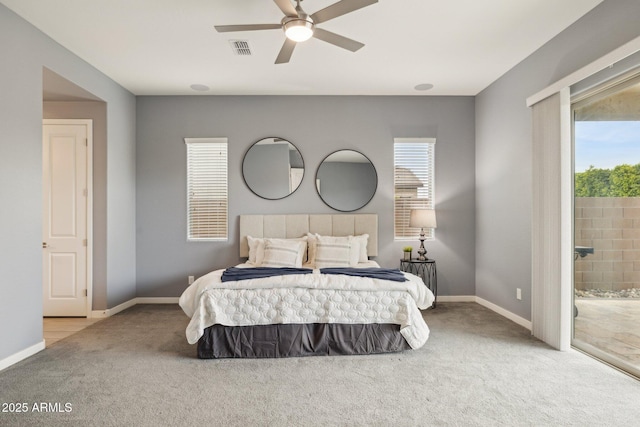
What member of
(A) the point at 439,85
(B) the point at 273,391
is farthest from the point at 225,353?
(A) the point at 439,85

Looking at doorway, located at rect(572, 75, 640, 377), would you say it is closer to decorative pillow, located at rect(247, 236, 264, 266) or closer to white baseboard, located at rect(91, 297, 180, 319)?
decorative pillow, located at rect(247, 236, 264, 266)

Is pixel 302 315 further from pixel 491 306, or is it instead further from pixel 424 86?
pixel 424 86

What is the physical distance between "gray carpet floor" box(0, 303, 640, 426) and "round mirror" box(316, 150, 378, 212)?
2.31m

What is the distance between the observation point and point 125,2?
9.46ft

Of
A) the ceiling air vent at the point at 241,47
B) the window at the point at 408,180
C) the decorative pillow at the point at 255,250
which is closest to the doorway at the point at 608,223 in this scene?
the window at the point at 408,180

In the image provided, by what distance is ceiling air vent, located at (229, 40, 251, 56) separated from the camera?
139 inches

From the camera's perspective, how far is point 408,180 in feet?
17.1

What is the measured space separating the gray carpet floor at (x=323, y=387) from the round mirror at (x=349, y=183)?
7.57 ft

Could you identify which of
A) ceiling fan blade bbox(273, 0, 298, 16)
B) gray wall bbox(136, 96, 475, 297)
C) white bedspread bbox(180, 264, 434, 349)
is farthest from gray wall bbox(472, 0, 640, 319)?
ceiling fan blade bbox(273, 0, 298, 16)

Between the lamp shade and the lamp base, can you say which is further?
the lamp base

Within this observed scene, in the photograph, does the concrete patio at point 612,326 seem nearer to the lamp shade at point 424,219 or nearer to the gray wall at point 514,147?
the gray wall at point 514,147

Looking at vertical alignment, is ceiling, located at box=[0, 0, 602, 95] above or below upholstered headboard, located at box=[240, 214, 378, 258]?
above

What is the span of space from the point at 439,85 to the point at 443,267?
8.22ft

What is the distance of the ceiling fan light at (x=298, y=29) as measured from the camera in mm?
2533
